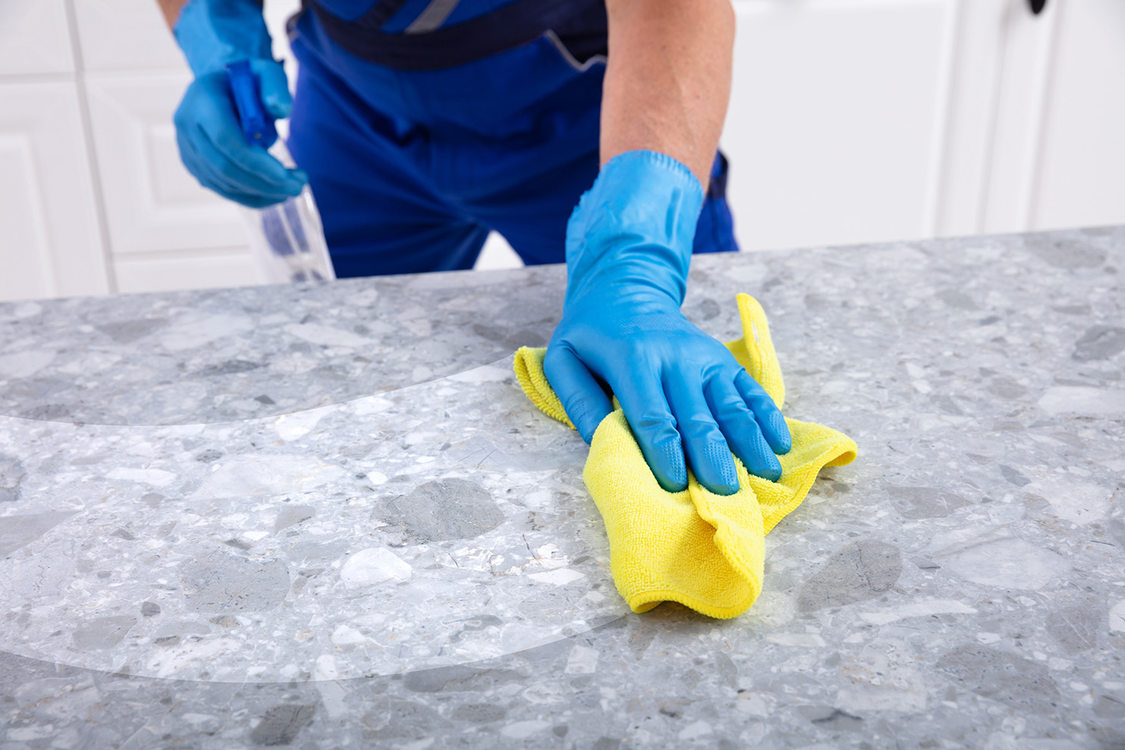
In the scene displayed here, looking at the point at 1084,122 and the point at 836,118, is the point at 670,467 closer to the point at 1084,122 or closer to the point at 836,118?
the point at 836,118

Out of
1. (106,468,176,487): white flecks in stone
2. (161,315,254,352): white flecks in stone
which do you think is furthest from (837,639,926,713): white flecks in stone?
(161,315,254,352): white flecks in stone

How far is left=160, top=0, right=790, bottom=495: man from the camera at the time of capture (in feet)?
2.59

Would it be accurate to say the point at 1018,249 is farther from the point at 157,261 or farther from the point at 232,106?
the point at 157,261

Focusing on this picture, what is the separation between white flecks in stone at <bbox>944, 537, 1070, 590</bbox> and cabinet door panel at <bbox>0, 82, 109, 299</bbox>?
2589 mm

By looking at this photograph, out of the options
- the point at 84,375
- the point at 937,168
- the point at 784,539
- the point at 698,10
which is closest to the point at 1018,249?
the point at 698,10

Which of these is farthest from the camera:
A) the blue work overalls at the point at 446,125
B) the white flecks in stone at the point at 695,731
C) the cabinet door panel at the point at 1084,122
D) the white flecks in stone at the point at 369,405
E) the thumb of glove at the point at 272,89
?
the cabinet door panel at the point at 1084,122

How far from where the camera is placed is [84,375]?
93cm

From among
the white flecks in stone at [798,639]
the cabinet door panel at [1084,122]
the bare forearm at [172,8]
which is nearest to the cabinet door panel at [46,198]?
the bare forearm at [172,8]

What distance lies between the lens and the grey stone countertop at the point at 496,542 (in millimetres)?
519

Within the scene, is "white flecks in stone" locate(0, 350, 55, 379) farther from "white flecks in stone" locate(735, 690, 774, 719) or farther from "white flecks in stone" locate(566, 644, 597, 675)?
"white flecks in stone" locate(735, 690, 774, 719)

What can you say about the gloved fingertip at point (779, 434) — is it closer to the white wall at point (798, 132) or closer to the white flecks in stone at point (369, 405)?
the white flecks in stone at point (369, 405)

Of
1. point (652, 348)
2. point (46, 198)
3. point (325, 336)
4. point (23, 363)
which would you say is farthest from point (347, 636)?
point (46, 198)

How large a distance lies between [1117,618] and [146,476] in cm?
72

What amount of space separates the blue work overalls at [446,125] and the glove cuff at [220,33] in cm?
10
